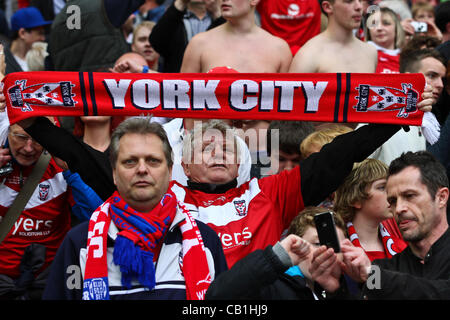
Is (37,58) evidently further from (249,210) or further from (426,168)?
(426,168)

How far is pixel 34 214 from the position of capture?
5.62 metres

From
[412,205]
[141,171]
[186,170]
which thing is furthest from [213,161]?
[412,205]

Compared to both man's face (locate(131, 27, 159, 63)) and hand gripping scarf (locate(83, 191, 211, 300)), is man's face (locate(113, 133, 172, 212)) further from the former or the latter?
man's face (locate(131, 27, 159, 63))

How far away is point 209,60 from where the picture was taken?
21.9ft

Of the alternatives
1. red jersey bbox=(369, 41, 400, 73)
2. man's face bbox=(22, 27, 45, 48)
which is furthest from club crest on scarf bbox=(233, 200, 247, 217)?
man's face bbox=(22, 27, 45, 48)

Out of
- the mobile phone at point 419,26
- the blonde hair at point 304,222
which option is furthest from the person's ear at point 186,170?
the mobile phone at point 419,26

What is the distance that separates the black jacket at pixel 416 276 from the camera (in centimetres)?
377

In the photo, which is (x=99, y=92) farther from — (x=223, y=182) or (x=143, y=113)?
(x=223, y=182)

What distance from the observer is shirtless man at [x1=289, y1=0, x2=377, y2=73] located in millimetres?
6746

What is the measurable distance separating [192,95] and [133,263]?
1.43m

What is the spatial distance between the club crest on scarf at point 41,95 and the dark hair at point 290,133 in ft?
5.17
